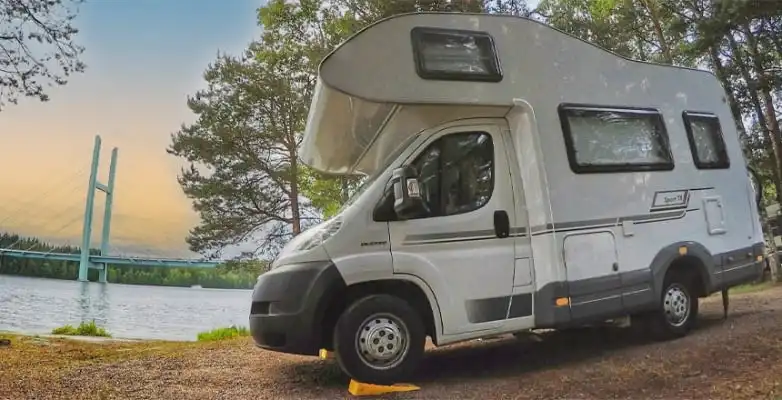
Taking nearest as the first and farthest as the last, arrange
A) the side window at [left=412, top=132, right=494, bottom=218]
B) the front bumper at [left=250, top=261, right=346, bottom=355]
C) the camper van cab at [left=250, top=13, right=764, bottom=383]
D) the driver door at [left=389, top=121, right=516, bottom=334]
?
the front bumper at [left=250, top=261, right=346, bottom=355]
the camper van cab at [left=250, top=13, right=764, bottom=383]
the driver door at [left=389, top=121, right=516, bottom=334]
the side window at [left=412, top=132, right=494, bottom=218]

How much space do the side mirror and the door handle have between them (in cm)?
66

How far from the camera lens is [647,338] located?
5.48 meters

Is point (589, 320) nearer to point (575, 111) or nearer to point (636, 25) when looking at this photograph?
point (575, 111)

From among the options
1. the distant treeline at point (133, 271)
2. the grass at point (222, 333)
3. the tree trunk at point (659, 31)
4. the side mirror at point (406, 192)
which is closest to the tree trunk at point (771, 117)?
the tree trunk at point (659, 31)

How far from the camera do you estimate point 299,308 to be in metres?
4.05

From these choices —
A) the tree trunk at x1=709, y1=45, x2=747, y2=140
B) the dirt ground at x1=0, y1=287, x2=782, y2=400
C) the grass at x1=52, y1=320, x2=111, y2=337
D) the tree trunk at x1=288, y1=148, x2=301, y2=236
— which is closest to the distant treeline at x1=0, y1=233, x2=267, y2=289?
the tree trunk at x1=288, y1=148, x2=301, y2=236

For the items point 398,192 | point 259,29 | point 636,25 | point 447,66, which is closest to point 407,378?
point 398,192

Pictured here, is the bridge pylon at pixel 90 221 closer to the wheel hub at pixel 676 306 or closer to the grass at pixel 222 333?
the grass at pixel 222 333

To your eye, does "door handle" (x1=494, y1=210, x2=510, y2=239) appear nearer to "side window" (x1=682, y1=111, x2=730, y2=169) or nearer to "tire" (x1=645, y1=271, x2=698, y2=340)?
"tire" (x1=645, y1=271, x2=698, y2=340)

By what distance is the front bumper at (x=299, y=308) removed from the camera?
4.04 m

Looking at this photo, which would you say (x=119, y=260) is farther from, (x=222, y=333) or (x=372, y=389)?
(x=372, y=389)

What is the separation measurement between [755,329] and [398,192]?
12.9 ft

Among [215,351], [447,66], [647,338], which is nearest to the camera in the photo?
[447,66]

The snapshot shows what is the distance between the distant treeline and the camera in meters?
15.5
